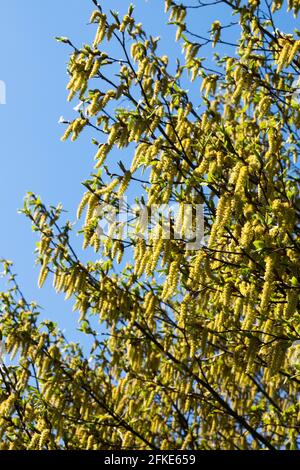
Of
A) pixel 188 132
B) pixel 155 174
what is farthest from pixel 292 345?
pixel 188 132

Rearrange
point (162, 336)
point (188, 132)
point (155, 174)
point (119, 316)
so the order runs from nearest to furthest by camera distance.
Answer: point (155, 174), point (188, 132), point (119, 316), point (162, 336)

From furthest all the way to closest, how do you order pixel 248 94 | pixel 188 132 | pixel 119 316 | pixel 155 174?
pixel 119 316, pixel 248 94, pixel 188 132, pixel 155 174

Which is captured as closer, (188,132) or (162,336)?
(188,132)

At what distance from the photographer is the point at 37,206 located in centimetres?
668

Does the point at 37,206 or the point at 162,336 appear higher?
the point at 37,206

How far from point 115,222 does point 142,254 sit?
35.6 inches

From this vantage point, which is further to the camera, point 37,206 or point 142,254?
point 37,206

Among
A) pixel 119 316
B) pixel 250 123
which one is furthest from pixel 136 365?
pixel 250 123

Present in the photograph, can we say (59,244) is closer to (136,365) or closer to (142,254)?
(136,365)

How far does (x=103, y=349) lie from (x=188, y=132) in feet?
12.3

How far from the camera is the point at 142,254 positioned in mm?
4625

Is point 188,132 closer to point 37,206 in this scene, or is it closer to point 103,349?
point 37,206

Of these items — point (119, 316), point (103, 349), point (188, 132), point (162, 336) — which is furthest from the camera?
point (103, 349)

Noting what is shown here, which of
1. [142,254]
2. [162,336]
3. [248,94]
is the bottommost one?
[142,254]
